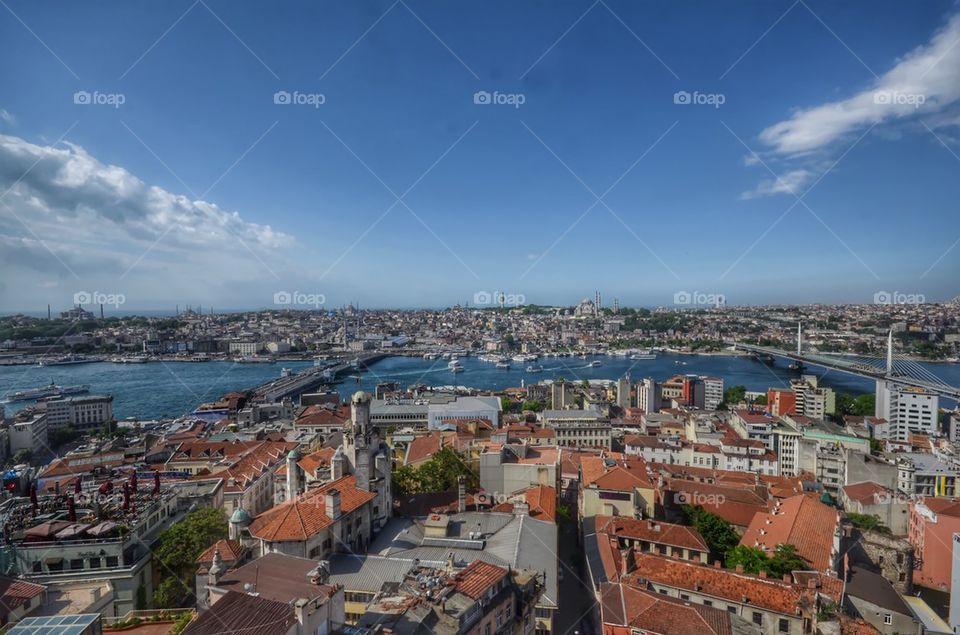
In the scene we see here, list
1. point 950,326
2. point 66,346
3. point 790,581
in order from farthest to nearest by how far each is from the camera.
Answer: point 66,346
point 950,326
point 790,581

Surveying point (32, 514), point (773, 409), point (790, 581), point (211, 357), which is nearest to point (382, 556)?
point (32, 514)

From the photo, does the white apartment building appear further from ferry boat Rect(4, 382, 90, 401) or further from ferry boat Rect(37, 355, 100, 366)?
ferry boat Rect(37, 355, 100, 366)

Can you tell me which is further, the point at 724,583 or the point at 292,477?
the point at 292,477

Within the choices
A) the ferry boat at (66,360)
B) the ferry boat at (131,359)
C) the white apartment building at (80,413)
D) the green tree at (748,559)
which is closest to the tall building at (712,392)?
the green tree at (748,559)

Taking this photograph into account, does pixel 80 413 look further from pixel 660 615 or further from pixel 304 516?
pixel 660 615

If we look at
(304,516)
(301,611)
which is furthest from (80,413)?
(301,611)

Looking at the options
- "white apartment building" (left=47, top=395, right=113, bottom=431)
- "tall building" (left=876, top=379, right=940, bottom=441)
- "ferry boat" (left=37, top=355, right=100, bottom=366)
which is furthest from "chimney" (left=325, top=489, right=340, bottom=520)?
"ferry boat" (left=37, top=355, right=100, bottom=366)

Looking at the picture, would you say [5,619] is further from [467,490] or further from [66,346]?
[66,346]
